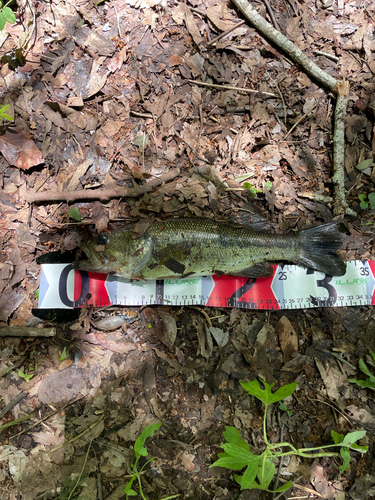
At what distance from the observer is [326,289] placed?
3.89 meters

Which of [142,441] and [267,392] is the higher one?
[267,392]

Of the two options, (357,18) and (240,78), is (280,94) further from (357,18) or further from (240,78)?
(357,18)

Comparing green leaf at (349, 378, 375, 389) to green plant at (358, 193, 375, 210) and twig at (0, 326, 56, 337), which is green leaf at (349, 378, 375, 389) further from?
twig at (0, 326, 56, 337)

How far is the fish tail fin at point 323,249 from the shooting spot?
379 cm

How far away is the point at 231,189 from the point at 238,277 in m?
1.18

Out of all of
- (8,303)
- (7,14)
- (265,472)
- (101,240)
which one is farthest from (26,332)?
(7,14)

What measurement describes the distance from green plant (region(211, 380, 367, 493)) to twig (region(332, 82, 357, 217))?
2.32 metres

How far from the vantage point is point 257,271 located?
3.80 meters

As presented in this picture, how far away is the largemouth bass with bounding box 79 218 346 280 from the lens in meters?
3.62

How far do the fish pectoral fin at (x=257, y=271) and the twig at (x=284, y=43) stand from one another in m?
2.58

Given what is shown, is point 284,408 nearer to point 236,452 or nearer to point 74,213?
point 236,452

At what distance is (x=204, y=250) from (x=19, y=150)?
276 cm

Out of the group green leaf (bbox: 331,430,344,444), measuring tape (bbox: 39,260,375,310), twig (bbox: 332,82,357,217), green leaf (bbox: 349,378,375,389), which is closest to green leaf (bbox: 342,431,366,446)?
green leaf (bbox: 331,430,344,444)

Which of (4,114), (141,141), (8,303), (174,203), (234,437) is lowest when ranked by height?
(234,437)
